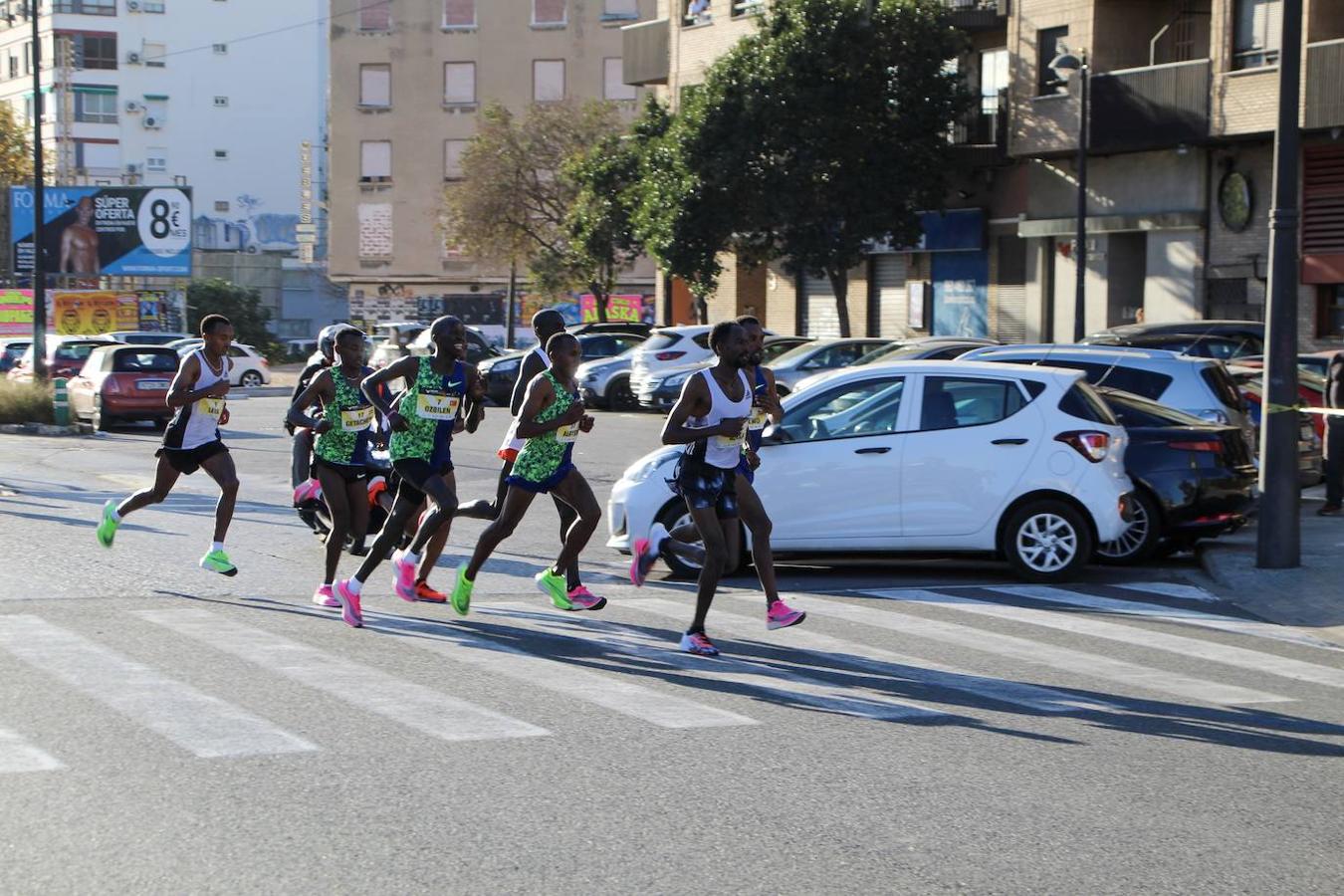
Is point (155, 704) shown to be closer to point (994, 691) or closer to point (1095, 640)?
point (994, 691)

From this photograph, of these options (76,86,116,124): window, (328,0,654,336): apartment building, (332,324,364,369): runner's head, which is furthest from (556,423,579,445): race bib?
(76,86,116,124): window

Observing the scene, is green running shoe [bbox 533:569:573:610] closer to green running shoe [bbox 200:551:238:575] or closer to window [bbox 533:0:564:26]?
green running shoe [bbox 200:551:238:575]

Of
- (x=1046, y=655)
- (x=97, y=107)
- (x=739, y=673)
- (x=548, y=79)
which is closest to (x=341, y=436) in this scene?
(x=739, y=673)

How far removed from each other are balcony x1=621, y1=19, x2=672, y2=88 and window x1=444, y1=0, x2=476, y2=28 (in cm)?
2748

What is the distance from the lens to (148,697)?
8.06 meters

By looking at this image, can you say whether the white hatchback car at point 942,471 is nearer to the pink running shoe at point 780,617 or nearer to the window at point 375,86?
the pink running shoe at point 780,617

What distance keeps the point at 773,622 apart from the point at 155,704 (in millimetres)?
3405

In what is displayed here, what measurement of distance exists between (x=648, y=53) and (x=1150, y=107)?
1891 cm

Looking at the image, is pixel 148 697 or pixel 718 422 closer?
pixel 148 697

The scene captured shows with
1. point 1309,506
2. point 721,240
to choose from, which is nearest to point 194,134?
point 721,240

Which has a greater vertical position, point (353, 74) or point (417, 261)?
point (353, 74)

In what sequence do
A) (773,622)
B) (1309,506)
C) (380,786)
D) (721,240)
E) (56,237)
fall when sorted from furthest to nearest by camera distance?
(56,237) < (721,240) < (1309,506) < (773,622) < (380,786)

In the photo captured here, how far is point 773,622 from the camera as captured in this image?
976 centimetres

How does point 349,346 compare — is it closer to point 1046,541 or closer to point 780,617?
point 780,617
